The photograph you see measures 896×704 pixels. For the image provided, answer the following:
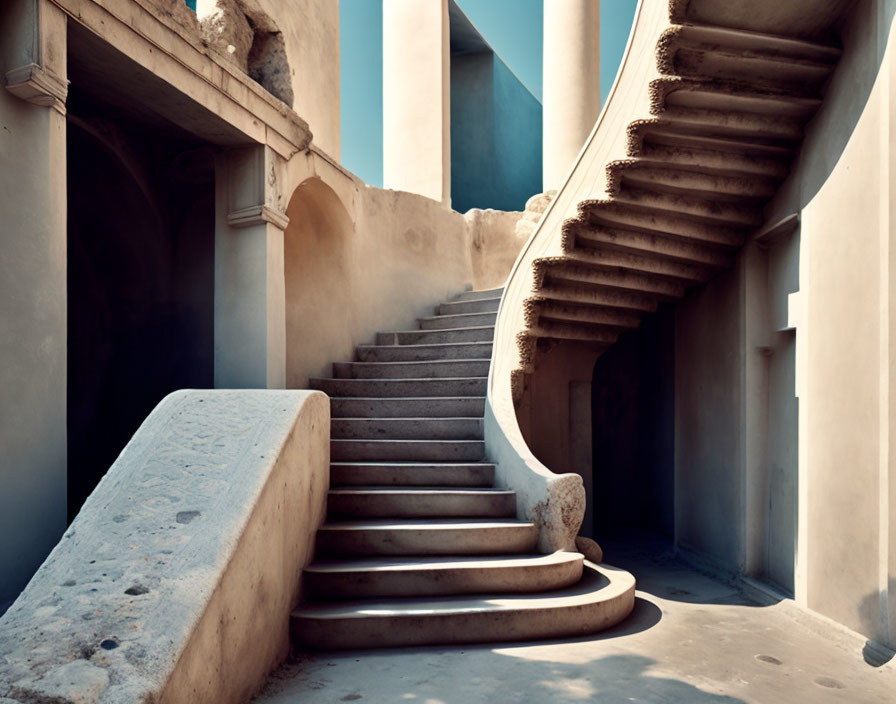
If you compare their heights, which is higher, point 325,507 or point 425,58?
point 425,58

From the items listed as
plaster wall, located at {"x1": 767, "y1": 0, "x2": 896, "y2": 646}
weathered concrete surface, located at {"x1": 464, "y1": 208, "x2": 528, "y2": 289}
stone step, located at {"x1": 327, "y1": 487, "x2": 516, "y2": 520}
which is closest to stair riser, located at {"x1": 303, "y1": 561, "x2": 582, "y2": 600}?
stone step, located at {"x1": 327, "y1": 487, "x2": 516, "y2": 520}

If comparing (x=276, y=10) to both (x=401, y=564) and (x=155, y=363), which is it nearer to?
(x=155, y=363)

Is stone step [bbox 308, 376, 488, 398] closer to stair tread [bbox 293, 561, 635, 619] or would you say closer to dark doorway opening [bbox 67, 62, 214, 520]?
dark doorway opening [bbox 67, 62, 214, 520]

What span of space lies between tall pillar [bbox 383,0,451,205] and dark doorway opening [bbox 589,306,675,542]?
435 centimetres

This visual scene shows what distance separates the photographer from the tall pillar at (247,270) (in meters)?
6.41

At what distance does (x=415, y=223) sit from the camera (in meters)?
9.65

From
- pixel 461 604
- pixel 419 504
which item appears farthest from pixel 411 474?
pixel 461 604

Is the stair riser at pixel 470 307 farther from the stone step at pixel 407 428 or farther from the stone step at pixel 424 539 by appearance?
the stone step at pixel 424 539

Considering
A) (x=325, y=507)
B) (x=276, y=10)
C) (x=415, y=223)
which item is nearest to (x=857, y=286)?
(x=325, y=507)

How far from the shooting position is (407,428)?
630 centimetres

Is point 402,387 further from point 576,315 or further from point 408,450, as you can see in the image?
point 576,315

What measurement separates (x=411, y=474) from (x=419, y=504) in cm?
44

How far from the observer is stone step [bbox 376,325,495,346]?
8.05 m

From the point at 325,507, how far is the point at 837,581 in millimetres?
3662
